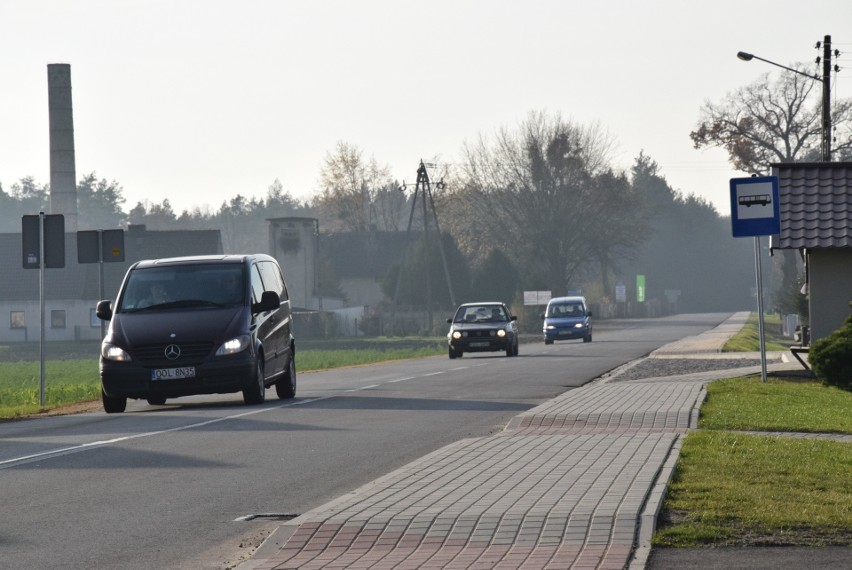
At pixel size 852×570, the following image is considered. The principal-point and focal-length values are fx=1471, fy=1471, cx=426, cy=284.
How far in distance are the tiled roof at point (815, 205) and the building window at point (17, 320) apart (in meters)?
85.1

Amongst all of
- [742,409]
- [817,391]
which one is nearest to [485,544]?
[742,409]

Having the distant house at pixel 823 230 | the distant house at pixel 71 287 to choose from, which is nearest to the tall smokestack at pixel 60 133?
the distant house at pixel 71 287

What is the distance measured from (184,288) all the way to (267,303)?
45.9 inches

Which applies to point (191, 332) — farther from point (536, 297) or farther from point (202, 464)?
point (536, 297)

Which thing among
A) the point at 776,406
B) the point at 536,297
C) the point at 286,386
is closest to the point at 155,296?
the point at 286,386

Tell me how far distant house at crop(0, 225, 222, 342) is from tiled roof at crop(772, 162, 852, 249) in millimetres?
78907

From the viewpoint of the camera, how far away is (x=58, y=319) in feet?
336

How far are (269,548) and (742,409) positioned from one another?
10070mm

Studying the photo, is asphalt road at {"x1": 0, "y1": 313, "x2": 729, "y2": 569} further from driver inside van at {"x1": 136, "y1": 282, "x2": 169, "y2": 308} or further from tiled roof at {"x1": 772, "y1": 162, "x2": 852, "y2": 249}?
tiled roof at {"x1": 772, "y1": 162, "x2": 852, "y2": 249}

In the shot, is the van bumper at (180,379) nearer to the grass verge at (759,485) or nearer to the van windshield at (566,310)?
the grass verge at (759,485)

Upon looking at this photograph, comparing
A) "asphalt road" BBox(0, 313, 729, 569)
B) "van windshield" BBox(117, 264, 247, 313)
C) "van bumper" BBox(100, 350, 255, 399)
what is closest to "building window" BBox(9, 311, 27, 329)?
"asphalt road" BBox(0, 313, 729, 569)

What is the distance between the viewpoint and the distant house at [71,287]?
102188 millimetres

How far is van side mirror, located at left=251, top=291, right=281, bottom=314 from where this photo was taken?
20.2 m

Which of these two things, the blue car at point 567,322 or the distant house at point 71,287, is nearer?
the blue car at point 567,322
